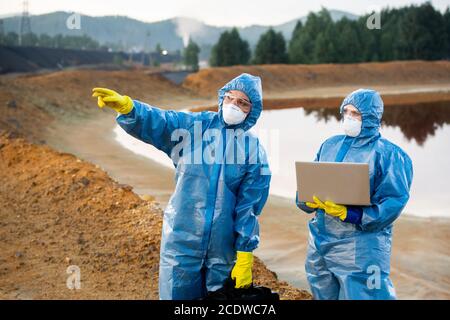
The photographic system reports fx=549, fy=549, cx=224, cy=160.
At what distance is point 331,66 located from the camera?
44938mm

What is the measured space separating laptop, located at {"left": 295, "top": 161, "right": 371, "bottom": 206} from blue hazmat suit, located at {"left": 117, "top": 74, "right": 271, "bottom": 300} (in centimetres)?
26

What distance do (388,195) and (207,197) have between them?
110 cm

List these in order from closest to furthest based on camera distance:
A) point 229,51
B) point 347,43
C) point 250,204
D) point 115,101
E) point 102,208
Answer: point 115,101 → point 250,204 → point 102,208 → point 229,51 → point 347,43

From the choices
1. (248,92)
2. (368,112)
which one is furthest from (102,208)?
(368,112)

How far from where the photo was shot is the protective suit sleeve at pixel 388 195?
326 cm

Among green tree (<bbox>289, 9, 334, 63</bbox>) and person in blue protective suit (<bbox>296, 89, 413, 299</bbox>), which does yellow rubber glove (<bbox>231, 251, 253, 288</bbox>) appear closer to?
person in blue protective suit (<bbox>296, 89, 413, 299</bbox>)

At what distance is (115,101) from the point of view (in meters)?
3.20

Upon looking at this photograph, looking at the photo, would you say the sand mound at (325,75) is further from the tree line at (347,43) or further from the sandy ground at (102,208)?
the sandy ground at (102,208)

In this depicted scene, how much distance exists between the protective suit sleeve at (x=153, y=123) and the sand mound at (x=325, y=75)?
99.2 ft

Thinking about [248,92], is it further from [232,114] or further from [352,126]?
[352,126]

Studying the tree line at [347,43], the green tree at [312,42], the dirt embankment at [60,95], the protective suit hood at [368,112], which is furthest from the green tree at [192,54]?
the protective suit hood at [368,112]

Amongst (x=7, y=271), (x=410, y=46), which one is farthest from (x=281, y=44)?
(x=7, y=271)

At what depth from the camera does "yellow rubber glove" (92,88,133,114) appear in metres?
3.20
